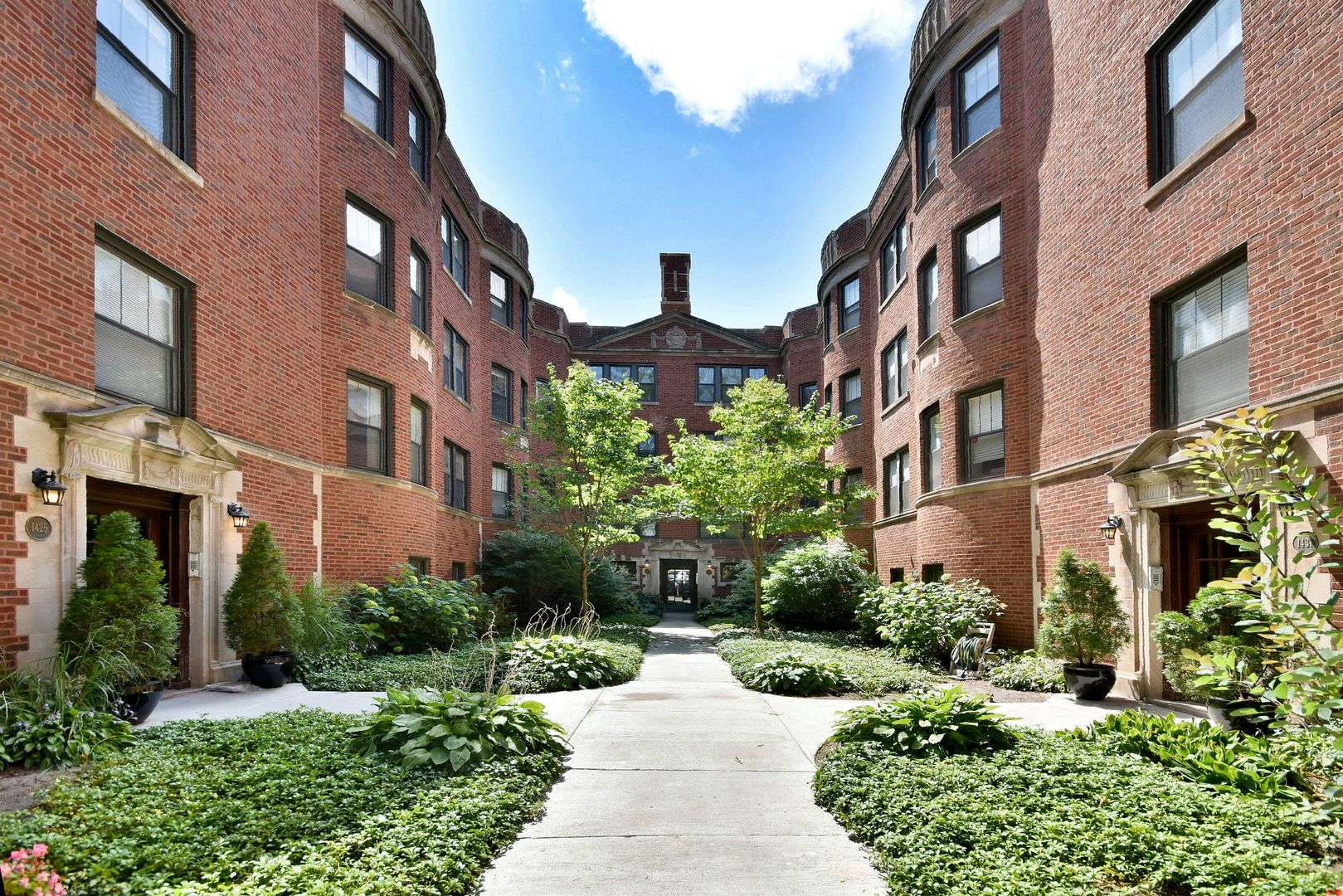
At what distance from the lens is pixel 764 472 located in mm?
17688

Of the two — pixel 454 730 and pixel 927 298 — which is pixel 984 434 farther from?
pixel 454 730

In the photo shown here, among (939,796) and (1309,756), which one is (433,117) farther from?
(1309,756)

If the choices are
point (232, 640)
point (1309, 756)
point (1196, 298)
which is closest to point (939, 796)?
point (1309, 756)

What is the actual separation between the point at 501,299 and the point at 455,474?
6726 mm

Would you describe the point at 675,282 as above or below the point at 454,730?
above

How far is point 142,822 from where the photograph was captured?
4.41 metres

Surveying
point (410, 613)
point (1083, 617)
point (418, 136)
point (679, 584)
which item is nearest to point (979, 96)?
point (1083, 617)

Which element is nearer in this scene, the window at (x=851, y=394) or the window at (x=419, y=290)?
the window at (x=419, y=290)

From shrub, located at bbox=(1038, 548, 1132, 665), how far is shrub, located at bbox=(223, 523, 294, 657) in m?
9.72

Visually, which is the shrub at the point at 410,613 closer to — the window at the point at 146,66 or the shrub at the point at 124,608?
the shrub at the point at 124,608

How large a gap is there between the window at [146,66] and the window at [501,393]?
14036 millimetres

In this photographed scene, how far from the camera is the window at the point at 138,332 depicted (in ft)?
27.2

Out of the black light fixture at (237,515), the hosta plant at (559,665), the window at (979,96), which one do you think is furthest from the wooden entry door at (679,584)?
the black light fixture at (237,515)

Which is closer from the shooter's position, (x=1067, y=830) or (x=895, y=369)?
(x=1067, y=830)
